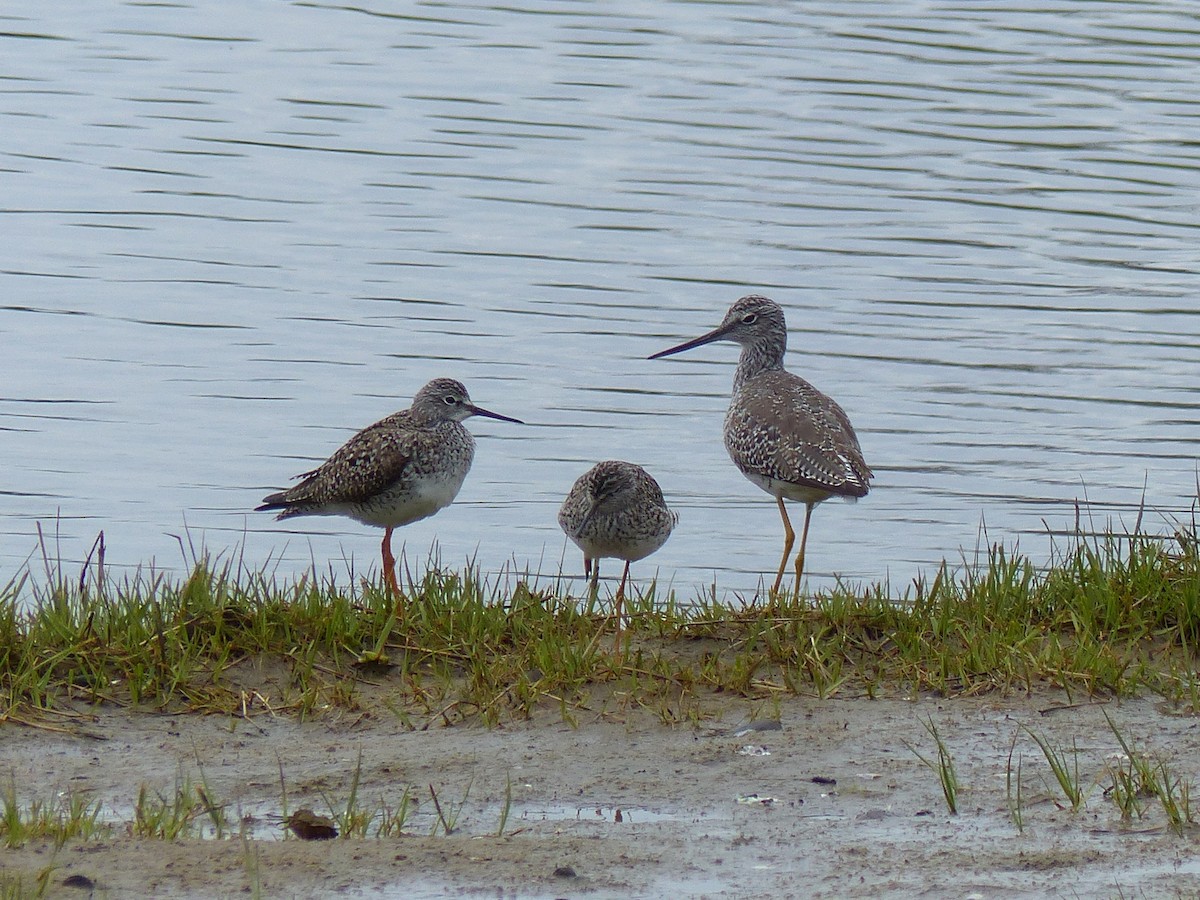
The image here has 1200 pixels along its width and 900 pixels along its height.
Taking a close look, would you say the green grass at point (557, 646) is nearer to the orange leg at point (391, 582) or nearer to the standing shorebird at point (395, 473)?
the orange leg at point (391, 582)

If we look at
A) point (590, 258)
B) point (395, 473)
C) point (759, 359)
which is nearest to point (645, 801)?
point (395, 473)

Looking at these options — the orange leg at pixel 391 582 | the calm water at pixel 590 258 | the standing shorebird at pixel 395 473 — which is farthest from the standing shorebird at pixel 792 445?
the orange leg at pixel 391 582

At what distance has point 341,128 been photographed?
59.4 ft

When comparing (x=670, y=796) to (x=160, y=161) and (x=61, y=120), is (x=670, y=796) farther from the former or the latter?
(x=61, y=120)

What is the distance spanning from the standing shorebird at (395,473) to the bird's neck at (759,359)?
1.98m

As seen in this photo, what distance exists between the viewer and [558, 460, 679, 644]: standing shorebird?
25.0ft

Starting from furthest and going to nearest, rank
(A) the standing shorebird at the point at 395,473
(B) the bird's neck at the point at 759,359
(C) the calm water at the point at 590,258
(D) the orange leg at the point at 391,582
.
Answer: (C) the calm water at the point at 590,258
(B) the bird's neck at the point at 759,359
(A) the standing shorebird at the point at 395,473
(D) the orange leg at the point at 391,582

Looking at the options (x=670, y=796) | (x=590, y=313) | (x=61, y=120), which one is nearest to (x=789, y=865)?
(x=670, y=796)

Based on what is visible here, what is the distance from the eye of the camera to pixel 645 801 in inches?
219

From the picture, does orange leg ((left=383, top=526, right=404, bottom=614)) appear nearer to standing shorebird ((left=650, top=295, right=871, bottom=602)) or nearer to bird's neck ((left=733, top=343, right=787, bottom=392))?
standing shorebird ((left=650, top=295, right=871, bottom=602))

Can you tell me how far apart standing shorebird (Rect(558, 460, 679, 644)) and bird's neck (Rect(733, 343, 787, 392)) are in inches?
91.5

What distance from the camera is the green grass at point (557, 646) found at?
6.27 m

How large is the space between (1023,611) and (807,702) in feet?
3.55

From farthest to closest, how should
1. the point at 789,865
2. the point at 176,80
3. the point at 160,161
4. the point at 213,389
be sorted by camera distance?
the point at 176,80
the point at 160,161
the point at 213,389
the point at 789,865
